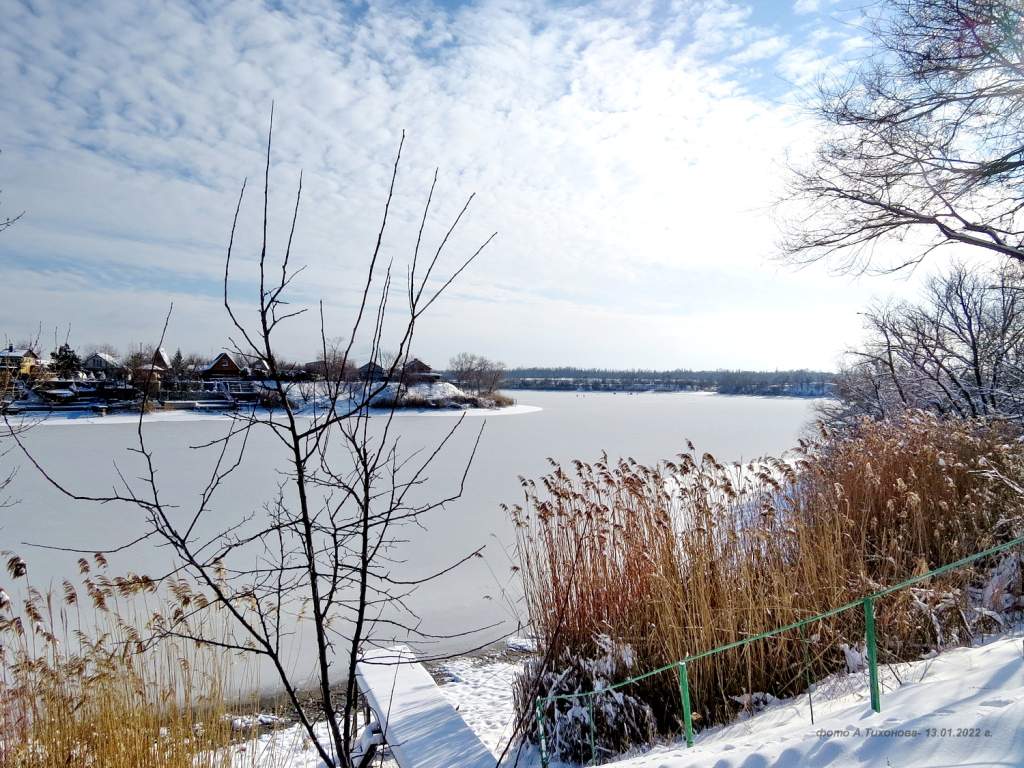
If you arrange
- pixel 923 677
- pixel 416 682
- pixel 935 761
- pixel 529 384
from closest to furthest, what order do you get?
pixel 935 761, pixel 923 677, pixel 416 682, pixel 529 384

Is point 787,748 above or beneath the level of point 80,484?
above

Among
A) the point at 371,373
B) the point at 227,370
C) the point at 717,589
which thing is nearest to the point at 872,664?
the point at 717,589

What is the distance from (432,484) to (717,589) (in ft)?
27.3

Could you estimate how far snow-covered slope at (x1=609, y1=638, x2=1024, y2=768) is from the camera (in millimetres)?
1735

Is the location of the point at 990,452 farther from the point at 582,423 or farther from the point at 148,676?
the point at 582,423

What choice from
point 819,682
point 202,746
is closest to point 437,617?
point 202,746

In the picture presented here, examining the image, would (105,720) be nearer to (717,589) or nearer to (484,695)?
(484,695)

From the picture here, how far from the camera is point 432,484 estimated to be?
11711mm

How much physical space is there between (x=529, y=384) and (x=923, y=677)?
86.1 meters

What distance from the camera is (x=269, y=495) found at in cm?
1046

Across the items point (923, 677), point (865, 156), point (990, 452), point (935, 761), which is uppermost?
point (865, 156)

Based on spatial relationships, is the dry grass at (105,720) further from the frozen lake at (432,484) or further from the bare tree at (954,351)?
the bare tree at (954,351)

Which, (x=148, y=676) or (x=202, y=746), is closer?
(x=202, y=746)

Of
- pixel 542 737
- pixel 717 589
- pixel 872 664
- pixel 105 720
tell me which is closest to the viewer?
pixel 872 664
